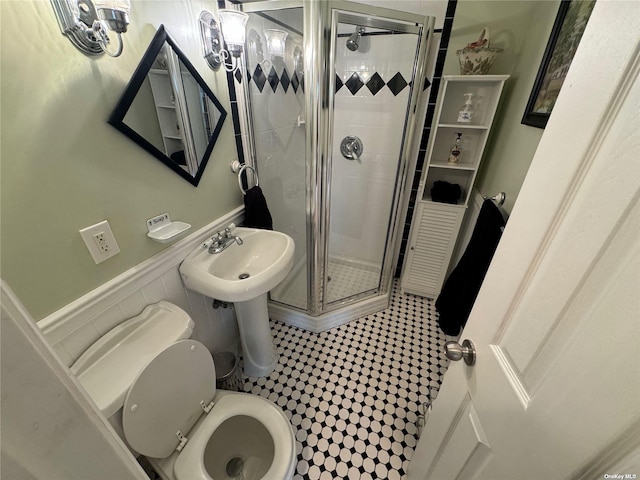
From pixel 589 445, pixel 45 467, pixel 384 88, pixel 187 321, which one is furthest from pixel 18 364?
pixel 384 88

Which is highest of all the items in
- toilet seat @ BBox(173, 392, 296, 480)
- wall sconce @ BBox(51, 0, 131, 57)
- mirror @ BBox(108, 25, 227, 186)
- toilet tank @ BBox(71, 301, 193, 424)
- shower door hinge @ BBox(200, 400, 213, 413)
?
wall sconce @ BBox(51, 0, 131, 57)

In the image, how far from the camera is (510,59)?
1457 millimetres

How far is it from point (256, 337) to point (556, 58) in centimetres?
191

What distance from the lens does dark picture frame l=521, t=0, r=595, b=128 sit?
90 cm

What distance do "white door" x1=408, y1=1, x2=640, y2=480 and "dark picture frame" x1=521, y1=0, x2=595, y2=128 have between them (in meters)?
0.77

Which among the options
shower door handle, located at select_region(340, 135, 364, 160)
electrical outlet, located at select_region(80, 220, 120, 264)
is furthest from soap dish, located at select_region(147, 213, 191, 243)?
shower door handle, located at select_region(340, 135, 364, 160)

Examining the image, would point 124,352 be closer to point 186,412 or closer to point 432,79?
point 186,412

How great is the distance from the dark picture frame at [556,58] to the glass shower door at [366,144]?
2.00ft

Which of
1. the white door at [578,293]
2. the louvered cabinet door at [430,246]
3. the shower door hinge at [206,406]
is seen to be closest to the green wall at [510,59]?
the louvered cabinet door at [430,246]

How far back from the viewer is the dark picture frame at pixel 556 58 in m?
0.90

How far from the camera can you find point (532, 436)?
0.41m

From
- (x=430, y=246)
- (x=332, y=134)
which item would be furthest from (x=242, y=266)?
→ (x=430, y=246)

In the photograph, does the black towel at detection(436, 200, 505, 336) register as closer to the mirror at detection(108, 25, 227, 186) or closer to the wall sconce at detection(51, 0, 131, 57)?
the mirror at detection(108, 25, 227, 186)

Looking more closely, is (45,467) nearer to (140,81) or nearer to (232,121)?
(140,81)
